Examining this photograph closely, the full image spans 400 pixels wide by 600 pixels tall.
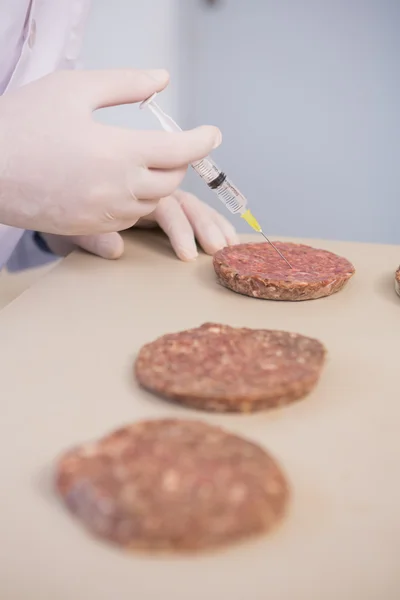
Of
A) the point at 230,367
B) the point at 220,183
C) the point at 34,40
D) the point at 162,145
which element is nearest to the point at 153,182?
the point at 162,145

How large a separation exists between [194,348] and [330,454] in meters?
0.23

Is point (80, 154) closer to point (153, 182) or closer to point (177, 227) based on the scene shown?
point (153, 182)

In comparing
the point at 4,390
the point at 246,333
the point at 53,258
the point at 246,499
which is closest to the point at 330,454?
the point at 246,499

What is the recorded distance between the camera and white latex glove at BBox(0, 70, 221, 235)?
987mm

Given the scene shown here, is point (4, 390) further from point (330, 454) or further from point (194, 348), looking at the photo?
point (330, 454)

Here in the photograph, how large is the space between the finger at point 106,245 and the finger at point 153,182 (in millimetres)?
159

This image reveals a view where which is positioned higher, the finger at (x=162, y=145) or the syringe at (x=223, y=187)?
the finger at (x=162, y=145)

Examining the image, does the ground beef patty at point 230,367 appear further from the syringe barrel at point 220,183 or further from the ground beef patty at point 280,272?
the syringe barrel at point 220,183

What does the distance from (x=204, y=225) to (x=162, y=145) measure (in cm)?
31

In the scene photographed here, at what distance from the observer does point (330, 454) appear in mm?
619

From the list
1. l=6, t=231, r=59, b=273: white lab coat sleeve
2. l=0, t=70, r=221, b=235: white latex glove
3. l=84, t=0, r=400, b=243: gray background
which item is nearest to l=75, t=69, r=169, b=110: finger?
l=0, t=70, r=221, b=235: white latex glove

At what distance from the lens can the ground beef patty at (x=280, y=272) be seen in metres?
1.03

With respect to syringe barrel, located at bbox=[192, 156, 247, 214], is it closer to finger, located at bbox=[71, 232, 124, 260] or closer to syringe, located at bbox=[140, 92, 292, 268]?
syringe, located at bbox=[140, 92, 292, 268]

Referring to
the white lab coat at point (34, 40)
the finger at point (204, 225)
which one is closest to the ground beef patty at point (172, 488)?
the finger at point (204, 225)
